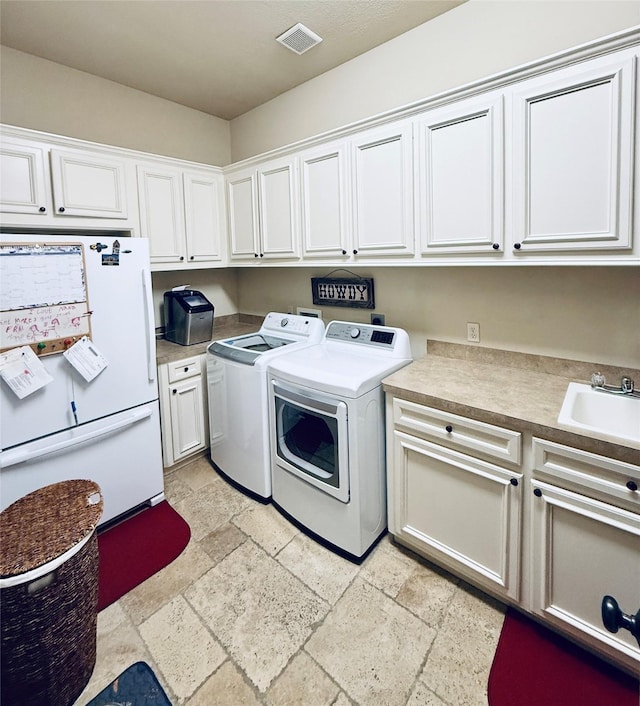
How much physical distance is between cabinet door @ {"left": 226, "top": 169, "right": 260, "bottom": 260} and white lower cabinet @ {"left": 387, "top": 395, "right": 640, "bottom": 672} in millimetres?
1716

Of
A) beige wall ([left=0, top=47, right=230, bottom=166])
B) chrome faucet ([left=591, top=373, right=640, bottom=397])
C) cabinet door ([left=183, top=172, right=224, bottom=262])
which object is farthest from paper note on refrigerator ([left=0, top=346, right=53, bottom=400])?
chrome faucet ([left=591, top=373, right=640, bottom=397])

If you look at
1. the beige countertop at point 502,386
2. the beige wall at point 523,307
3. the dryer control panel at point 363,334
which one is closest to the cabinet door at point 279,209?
the beige wall at point 523,307

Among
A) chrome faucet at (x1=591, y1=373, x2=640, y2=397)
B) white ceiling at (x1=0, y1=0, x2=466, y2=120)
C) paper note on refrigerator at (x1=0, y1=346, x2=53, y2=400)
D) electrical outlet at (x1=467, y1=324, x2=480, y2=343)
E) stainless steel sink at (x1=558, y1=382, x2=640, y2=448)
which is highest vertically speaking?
white ceiling at (x1=0, y1=0, x2=466, y2=120)

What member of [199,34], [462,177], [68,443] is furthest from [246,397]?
[199,34]

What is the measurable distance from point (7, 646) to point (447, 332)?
7.62 ft

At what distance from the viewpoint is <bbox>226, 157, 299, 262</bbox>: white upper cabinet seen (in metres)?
2.59

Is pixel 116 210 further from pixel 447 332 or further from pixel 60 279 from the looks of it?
pixel 447 332

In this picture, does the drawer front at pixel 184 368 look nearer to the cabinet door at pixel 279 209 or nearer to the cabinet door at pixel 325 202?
the cabinet door at pixel 279 209

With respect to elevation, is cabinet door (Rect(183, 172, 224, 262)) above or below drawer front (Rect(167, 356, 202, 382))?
above

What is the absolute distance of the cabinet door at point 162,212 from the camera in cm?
266

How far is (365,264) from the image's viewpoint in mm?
2260

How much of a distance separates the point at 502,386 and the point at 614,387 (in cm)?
46

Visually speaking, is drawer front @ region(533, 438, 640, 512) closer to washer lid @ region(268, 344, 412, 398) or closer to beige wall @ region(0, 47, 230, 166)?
washer lid @ region(268, 344, 412, 398)

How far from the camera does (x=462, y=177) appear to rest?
180cm
